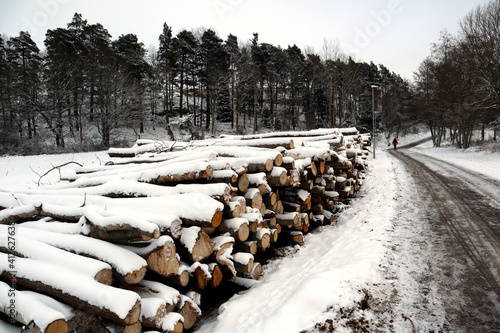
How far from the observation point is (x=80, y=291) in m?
2.06

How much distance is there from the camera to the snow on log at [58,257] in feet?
7.39

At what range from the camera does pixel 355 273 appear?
142 inches

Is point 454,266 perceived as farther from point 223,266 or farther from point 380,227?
point 223,266

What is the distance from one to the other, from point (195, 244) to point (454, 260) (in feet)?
13.3

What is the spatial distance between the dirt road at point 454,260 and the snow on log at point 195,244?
234 cm

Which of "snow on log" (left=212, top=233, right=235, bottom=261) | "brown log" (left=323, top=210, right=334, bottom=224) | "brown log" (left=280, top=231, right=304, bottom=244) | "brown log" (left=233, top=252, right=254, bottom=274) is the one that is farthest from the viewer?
"brown log" (left=323, top=210, right=334, bottom=224)

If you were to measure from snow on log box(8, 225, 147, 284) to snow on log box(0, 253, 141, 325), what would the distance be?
0.20 meters

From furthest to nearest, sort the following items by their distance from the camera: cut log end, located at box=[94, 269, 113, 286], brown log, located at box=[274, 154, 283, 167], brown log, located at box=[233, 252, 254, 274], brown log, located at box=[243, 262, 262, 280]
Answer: brown log, located at box=[274, 154, 283, 167]
brown log, located at box=[243, 262, 262, 280]
brown log, located at box=[233, 252, 254, 274]
cut log end, located at box=[94, 269, 113, 286]

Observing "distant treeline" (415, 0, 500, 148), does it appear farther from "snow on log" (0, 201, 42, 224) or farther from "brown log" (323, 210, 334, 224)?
"snow on log" (0, 201, 42, 224)

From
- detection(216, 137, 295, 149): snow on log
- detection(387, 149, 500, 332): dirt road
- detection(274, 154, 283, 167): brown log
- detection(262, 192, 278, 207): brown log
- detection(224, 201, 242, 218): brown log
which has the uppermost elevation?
detection(216, 137, 295, 149): snow on log

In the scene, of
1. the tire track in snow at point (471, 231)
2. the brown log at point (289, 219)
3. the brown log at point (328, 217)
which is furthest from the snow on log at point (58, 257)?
the brown log at point (328, 217)

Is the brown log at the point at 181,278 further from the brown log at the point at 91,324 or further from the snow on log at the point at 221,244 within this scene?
the brown log at the point at 91,324

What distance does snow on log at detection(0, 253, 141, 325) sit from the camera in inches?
80.0

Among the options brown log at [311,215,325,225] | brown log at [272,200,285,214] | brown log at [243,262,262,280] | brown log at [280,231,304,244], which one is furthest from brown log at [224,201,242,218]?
brown log at [311,215,325,225]
